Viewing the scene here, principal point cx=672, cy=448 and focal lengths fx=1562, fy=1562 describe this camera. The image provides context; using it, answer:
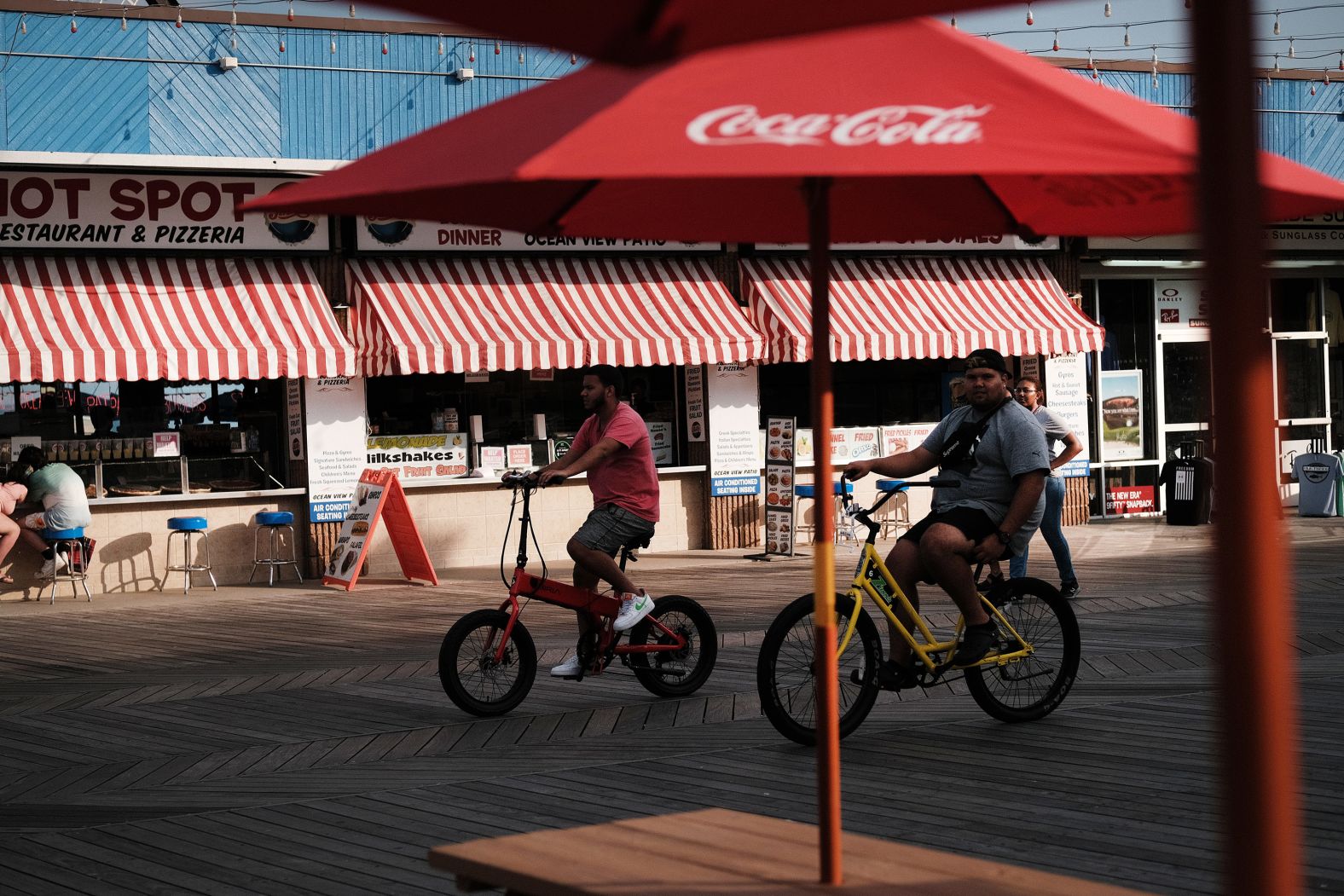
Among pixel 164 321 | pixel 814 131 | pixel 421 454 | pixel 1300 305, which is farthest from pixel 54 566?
pixel 1300 305

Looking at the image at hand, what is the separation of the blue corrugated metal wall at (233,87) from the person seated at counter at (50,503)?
3.29 meters

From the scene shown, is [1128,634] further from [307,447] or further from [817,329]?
[307,447]

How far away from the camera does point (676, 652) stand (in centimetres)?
838

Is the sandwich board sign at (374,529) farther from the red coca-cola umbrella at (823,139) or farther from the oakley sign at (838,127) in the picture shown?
the oakley sign at (838,127)

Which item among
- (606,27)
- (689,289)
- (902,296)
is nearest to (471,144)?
(606,27)

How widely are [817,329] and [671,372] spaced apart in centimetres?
1443

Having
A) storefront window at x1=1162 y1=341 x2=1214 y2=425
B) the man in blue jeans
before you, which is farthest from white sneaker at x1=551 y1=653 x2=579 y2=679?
storefront window at x1=1162 y1=341 x2=1214 y2=425

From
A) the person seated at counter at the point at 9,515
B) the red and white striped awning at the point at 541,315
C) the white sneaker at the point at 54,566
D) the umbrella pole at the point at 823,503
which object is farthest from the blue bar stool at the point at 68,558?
the umbrella pole at the point at 823,503

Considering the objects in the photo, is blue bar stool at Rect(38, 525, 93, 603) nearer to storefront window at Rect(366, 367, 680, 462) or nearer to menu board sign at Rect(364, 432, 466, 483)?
menu board sign at Rect(364, 432, 466, 483)

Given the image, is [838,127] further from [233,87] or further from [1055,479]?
[233,87]

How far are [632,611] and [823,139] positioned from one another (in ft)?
18.2

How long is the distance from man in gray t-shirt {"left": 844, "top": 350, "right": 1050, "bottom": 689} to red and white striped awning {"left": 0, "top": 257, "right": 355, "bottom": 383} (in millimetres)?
9146

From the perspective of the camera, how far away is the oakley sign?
271 centimetres

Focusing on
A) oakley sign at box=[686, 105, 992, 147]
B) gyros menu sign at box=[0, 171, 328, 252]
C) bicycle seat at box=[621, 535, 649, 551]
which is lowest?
bicycle seat at box=[621, 535, 649, 551]
